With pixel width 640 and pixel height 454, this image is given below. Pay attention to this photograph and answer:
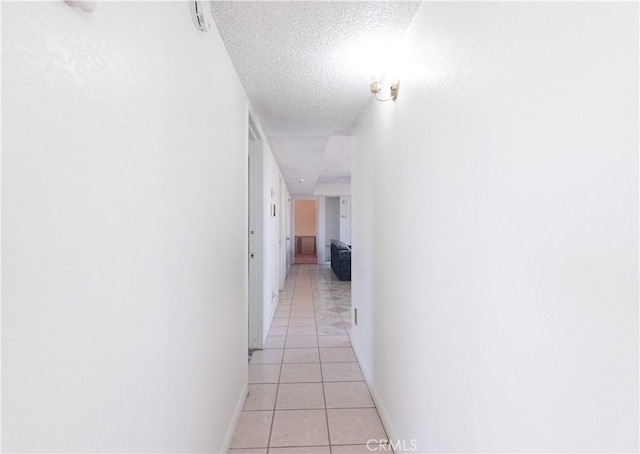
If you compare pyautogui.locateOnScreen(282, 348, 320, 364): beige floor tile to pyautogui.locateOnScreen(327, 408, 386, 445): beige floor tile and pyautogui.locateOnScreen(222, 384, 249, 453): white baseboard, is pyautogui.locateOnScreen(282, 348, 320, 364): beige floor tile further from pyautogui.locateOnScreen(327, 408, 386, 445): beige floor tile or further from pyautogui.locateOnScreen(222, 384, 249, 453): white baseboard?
pyautogui.locateOnScreen(327, 408, 386, 445): beige floor tile

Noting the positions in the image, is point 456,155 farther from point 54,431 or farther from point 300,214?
point 300,214

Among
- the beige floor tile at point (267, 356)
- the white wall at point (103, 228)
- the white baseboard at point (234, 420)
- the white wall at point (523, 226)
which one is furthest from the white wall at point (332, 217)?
the white wall at point (103, 228)

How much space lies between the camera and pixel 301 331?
3754 millimetres

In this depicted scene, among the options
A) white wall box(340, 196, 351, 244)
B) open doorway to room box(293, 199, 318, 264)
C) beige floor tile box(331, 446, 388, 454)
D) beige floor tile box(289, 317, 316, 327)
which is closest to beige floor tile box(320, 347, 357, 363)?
beige floor tile box(289, 317, 316, 327)

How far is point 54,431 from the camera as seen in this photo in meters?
0.57

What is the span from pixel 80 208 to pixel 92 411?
43 centimetres

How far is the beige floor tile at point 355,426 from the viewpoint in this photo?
1.90 m

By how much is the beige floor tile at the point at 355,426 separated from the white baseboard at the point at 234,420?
591 millimetres

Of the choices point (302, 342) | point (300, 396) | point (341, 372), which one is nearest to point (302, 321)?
point (302, 342)

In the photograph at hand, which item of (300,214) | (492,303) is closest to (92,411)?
(492,303)

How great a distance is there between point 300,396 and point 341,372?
0.49m

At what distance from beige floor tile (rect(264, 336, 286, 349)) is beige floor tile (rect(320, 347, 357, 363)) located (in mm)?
467

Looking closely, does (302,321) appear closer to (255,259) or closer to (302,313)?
(302,313)

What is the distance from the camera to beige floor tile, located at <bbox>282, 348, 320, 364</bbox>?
294 cm
